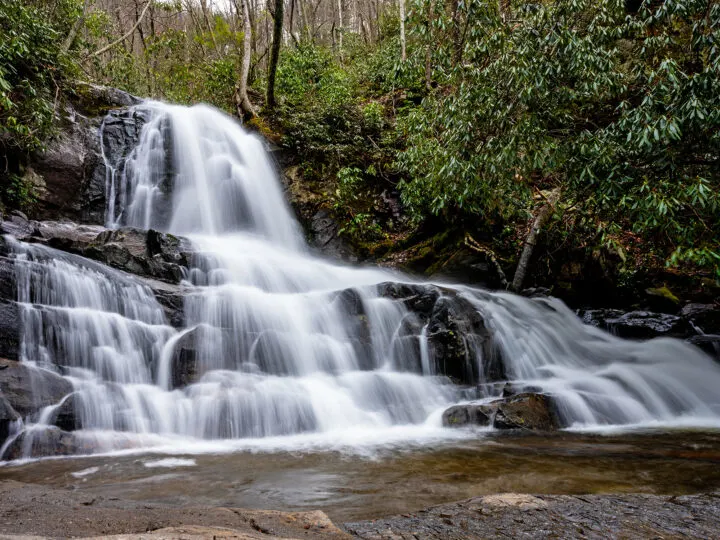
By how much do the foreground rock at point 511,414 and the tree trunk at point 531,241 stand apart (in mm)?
4981

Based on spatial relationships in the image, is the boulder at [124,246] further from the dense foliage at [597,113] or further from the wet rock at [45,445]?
the dense foliage at [597,113]

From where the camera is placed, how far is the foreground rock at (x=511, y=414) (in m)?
6.01

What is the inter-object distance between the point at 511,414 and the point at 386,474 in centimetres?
267

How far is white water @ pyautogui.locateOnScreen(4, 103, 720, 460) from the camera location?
19.1 feet

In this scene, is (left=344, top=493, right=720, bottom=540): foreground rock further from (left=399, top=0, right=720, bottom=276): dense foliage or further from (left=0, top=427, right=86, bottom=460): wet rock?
(left=399, top=0, right=720, bottom=276): dense foliage

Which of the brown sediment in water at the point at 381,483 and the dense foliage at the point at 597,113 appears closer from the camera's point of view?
the brown sediment in water at the point at 381,483

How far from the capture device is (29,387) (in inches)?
204

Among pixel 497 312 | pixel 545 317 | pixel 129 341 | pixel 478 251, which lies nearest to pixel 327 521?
pixel 129 341

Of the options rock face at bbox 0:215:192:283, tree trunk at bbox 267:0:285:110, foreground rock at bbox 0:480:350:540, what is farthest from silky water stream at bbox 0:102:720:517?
tree trunk at bbox 267:0:285:110

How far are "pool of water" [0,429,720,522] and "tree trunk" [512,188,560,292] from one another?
6.00 meters

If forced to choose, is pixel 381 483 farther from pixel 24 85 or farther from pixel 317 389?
pixel 24 85

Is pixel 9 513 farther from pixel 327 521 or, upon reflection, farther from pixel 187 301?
pixel 187 301

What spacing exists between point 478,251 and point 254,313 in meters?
6.70

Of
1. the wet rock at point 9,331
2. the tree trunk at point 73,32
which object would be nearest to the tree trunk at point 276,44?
the tree trunk at point 73,32
